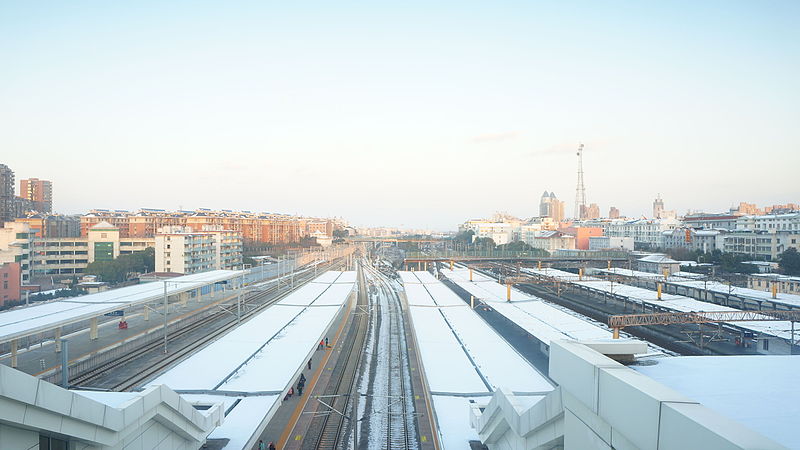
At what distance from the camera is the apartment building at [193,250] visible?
33.4m

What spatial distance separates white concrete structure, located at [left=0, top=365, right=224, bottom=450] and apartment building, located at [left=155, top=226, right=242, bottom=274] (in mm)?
30546

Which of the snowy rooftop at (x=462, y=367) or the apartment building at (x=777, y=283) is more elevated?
the apartment building at (x=777, y=283)

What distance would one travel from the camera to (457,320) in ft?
55.2

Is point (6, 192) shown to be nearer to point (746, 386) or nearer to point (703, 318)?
point (703, 318)

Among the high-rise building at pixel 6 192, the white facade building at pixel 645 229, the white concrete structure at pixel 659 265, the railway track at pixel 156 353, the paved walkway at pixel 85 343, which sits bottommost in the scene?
the railway track at pixel 156 353

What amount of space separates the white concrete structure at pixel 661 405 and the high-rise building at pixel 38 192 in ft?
297

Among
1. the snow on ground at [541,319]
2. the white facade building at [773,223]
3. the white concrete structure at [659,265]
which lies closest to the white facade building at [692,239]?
the white facade building at [773,223]

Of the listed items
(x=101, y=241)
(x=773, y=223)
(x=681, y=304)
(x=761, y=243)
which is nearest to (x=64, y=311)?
(x=681, y=304)

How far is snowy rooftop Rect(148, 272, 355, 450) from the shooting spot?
25.8 feet

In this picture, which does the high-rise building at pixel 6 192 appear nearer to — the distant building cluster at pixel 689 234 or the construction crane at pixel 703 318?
the construction crane at pixel 703 318

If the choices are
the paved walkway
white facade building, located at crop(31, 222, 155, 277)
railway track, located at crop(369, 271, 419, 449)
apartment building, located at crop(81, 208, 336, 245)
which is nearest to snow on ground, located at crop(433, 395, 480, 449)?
railway track, located at crop(369, 271, 419, 449)

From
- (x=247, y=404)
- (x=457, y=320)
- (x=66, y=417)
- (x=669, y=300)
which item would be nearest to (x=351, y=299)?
(x=457, y=320)

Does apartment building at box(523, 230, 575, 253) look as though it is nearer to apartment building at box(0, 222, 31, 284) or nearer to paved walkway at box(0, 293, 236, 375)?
paved walkway at box(0, 293, 236, 375)

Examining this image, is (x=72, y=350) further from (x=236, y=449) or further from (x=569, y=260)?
(x=569, y=260)
